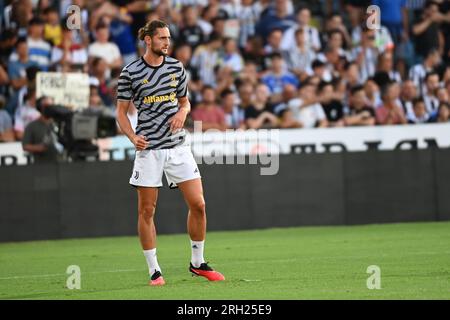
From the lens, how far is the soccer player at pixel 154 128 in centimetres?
1127

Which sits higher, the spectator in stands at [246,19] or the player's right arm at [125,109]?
the spectator in stands at [246,19]

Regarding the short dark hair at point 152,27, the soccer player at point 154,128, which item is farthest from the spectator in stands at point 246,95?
the short dark hair at point 152,27

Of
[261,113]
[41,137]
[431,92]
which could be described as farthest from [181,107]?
[431,92]

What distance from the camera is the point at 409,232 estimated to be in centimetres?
1748

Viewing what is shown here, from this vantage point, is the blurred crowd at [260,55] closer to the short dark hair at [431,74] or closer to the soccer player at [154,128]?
the short dark hair at [431,74]

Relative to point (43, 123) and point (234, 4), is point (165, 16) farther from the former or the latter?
point (43, 123)

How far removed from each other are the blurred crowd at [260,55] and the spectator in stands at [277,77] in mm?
24

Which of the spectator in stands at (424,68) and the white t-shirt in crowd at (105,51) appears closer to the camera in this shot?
the white t-shirt in crowd at (105,51)

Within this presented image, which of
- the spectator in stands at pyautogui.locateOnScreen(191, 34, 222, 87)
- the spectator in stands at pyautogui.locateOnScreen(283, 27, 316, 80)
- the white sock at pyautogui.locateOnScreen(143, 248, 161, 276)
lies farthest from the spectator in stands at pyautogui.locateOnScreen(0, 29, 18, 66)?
the white sock at pyautogui.locateOnScreen(143, 248, 161, 276)

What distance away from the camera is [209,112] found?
2095cm
